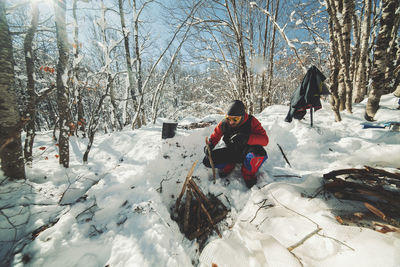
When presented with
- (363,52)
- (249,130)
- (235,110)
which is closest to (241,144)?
(249,130)

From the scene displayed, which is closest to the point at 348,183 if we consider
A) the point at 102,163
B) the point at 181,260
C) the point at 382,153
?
the point at 382,153

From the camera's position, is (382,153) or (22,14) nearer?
(382,153)

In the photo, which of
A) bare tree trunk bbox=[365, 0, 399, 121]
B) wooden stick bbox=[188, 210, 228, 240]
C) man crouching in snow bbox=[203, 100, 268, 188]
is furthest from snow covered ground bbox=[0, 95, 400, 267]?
bare tree trunk bbox=[365, 0, 399, 121]

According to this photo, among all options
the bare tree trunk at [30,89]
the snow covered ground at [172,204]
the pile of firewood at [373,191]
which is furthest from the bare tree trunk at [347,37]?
the bare tree trunk at [30,89]

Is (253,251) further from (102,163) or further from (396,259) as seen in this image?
(102,163)

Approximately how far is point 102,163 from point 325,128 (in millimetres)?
4656

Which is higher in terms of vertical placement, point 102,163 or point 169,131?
point 169,131

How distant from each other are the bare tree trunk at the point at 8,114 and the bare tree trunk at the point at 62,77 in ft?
1.76

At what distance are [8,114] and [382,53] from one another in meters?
6.17

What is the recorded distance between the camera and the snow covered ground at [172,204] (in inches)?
41.9

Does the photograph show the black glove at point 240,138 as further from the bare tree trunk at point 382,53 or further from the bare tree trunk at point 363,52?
the bare tree trunk at point 363,52

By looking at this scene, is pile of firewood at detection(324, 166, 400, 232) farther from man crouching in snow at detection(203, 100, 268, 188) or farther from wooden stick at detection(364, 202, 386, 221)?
man crouching in snow at detection(203, 100, 268, 188)

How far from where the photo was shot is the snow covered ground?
106 cm

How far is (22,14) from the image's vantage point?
8.04 metres
